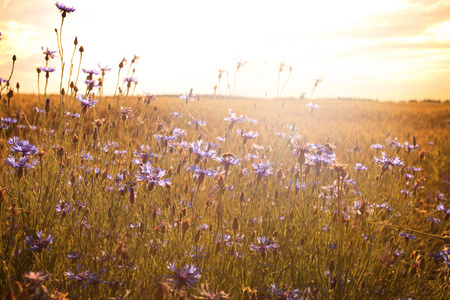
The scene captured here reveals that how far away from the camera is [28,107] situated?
8859 millimetres

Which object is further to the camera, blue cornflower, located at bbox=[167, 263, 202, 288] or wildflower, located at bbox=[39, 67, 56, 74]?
wildflower, located at bbox=[39, 67, 56, 74]

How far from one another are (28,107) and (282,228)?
27.5 ft

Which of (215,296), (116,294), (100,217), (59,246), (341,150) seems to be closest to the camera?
(215,296)

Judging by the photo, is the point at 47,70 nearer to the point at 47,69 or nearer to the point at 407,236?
the point at 47,69

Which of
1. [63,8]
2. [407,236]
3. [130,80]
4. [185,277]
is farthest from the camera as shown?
[130,80]

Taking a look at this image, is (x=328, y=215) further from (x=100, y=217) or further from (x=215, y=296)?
(x=215, y=296)

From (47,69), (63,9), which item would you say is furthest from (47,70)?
(63,9)

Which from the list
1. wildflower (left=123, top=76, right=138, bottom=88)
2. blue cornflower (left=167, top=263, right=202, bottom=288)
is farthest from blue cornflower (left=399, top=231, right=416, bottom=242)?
wildflower (left=123, top=76, right=138, bottom=88)

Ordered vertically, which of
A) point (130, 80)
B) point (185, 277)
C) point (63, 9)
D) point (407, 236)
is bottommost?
point (407, 236)

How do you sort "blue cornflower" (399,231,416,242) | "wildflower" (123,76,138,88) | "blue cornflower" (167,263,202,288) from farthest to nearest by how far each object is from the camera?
"wildflower" (123,76,138,88), "blue cornflower" (399,231,416,242), "blue cornflower" (167,263,202,288)

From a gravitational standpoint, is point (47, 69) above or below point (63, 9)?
below

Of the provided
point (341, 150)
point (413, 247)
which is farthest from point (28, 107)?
point (413, 247)

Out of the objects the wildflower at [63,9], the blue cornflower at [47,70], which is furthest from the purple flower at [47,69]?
the wildflower at [63,9]

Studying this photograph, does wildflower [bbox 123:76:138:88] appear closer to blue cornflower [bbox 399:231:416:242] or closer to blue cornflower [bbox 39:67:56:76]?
blue cornflower [bbox 39:67:56:76]
